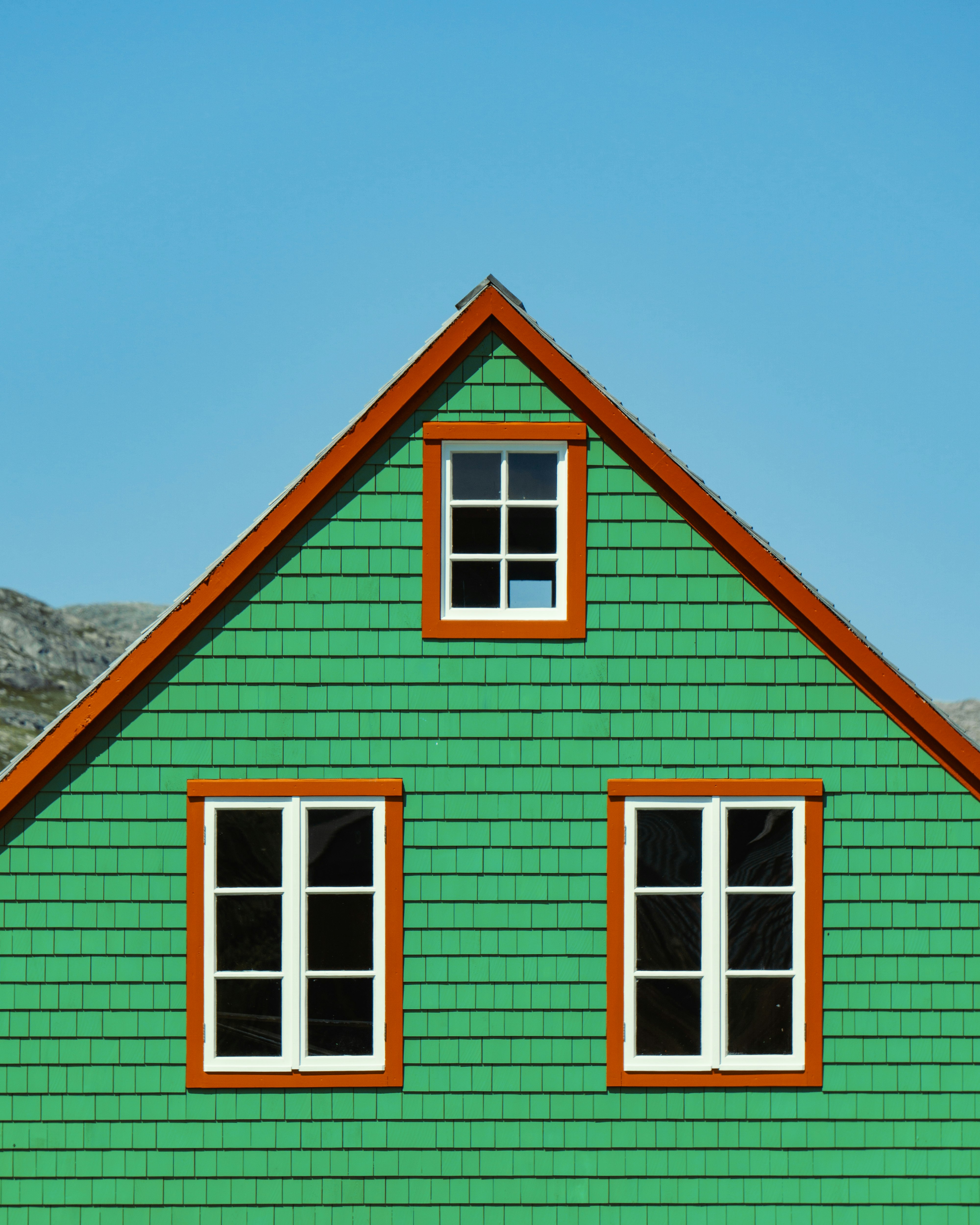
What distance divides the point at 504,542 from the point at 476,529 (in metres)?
0.27

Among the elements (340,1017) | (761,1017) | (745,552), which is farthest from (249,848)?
(745,552)

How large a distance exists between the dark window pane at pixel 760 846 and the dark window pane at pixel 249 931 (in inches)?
143

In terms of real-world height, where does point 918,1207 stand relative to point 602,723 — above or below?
below

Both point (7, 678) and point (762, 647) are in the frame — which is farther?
point (7, 678)

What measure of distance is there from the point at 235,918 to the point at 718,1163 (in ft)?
14.0

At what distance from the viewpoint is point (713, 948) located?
873 cm

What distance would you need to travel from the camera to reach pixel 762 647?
29.0 ft

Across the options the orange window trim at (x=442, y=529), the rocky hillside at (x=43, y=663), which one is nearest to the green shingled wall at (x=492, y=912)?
the orange window trim at (x=442, y=529)

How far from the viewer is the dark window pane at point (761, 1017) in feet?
28.6

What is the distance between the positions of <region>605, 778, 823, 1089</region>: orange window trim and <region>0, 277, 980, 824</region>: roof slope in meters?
1.05

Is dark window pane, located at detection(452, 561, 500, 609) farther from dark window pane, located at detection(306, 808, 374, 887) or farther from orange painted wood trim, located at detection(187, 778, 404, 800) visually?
dark window pane, located at detection(306, 808, 374, 887)

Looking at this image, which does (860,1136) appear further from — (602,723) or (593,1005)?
(602,723)

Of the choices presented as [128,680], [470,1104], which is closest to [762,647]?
[470,1104]

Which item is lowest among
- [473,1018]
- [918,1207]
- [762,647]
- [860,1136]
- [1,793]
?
[918,1207]
